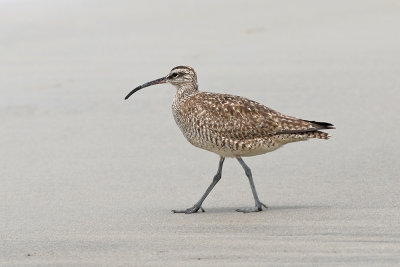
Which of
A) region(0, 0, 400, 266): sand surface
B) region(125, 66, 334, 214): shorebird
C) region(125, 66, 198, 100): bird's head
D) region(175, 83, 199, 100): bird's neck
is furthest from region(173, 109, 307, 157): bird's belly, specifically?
region(125, 66, 198, 100): bird's head

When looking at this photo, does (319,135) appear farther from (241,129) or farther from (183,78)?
(183,78)

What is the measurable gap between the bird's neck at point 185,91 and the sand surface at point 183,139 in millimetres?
821

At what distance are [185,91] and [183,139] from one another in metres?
1.90

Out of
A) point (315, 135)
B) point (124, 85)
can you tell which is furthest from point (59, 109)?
point (315, 135)

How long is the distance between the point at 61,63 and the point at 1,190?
5.79 meters

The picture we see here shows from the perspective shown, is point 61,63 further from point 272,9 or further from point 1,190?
point 1,190

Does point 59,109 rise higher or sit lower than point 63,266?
higher

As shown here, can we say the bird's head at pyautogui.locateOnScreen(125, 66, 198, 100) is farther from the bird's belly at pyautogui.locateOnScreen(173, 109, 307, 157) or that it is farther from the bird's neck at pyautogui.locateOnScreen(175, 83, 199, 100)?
the bird's belly at pyautogui.locateOnScreen(173, 109, 307, 157)

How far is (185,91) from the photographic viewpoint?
29.9ft

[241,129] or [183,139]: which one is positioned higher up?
[241,129]

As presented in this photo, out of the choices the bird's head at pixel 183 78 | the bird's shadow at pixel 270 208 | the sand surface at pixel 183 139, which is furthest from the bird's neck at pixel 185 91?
the bird's shadow at pixel 270 208

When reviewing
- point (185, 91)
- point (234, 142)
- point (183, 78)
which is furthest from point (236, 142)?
point (183, 78)

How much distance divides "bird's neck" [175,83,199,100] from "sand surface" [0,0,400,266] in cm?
82

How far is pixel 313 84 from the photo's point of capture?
1274 cm
